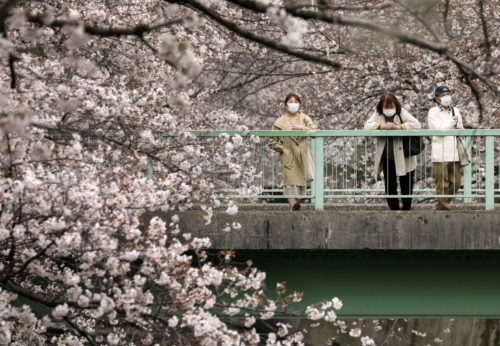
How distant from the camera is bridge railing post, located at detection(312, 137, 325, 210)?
40.0ft

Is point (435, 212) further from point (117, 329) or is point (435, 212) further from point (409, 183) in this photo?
point (117, 329)

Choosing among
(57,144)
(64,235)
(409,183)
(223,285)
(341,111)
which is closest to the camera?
(64,235)

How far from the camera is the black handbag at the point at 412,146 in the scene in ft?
41.4

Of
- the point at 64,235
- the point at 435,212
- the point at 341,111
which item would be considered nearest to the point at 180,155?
the point at 435,212

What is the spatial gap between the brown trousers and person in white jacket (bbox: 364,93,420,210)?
26 cm

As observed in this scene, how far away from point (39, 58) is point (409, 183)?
13.6 feet

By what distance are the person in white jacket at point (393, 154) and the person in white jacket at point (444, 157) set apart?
241 millimetres

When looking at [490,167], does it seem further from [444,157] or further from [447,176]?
[447,176]

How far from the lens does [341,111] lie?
20094 mm

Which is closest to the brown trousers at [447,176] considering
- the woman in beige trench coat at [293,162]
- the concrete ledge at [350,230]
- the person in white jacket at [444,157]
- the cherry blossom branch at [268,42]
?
the person in white jacket at [444,157]

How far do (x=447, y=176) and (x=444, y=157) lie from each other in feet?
0.93

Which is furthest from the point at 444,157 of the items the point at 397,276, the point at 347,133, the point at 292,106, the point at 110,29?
the point at 110,29

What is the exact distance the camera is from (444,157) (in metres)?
12.5

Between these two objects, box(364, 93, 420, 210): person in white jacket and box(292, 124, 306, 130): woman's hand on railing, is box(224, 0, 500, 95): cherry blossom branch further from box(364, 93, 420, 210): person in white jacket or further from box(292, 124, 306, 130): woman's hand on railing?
box(364, 93, 420, 210): person in white jacket
